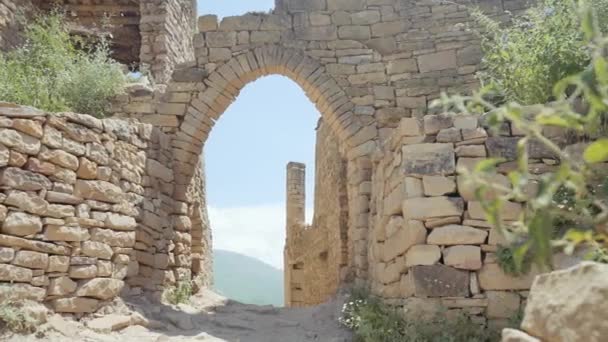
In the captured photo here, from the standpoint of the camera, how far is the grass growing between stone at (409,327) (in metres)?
4.20

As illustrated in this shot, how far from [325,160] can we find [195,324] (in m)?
5.97

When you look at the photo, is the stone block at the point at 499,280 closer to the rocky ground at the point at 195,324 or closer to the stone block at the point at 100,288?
the rocky ground at the point at 195,324

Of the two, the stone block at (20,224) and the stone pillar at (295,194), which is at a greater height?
the stone pillar at (295,194)

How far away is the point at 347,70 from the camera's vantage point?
7.71 meters

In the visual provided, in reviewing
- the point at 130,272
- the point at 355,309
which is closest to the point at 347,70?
the point at 355,309

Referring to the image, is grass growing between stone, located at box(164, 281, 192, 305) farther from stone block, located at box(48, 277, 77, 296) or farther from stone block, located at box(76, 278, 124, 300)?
stone block, located at box(48, 277, 77, 296)

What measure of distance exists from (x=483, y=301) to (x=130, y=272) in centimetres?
356

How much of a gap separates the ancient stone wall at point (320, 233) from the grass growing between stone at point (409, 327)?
277cm

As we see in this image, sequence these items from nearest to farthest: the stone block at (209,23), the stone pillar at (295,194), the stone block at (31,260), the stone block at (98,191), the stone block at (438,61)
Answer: the stone block at (31,260), the stone block at (98,191), the stone block at (438,61), the stone block at (209,23), the stone pillar at (295,194)

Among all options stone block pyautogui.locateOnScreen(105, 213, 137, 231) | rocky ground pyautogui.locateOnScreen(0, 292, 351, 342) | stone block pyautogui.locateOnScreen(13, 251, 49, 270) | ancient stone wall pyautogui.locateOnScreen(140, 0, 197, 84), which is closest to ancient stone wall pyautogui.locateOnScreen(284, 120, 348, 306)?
rocky ground pyautogui.locateOnScreen(0, 292, 351, 342)

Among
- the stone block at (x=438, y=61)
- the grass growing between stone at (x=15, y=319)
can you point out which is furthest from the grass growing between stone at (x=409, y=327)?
the stone block at (x=438, y=61)

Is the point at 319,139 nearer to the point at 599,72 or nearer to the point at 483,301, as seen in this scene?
the point at 483,301

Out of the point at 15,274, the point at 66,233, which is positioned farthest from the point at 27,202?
the point at 15,274

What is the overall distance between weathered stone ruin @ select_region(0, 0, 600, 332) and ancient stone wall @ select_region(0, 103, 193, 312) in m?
0.02
